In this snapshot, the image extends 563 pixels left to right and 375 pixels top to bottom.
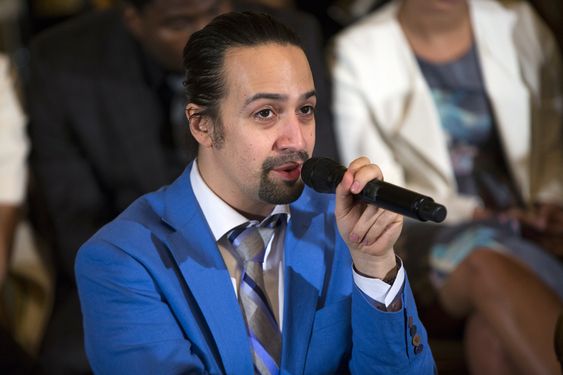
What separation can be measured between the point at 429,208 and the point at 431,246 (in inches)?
41.3

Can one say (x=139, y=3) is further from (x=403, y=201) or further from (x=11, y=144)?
(x=403, y=201)

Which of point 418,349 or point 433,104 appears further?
point 433,104

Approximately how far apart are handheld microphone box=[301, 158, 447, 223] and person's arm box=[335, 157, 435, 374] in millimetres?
21

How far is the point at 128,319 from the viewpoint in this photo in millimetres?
1191

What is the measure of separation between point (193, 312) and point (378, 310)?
23cm

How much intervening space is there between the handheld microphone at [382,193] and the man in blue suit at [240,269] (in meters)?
0.06

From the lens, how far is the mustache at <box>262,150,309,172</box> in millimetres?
1187

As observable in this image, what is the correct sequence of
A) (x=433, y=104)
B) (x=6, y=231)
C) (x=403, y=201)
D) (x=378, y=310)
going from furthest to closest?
(x=433, y=104), (x=6, y=231), (x=378, y=310), (x=403, y=201)

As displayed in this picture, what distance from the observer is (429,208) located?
966mm

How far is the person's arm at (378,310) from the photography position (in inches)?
44.1

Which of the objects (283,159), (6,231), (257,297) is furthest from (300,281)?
(6,231)

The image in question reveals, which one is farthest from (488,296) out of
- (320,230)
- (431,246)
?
(320,230)

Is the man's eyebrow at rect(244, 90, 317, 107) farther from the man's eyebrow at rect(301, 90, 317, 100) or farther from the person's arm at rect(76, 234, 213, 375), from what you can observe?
the person's arm at rect(76, 234, 213, 375)

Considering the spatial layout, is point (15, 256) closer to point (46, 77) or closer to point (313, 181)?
point (46, 77)
